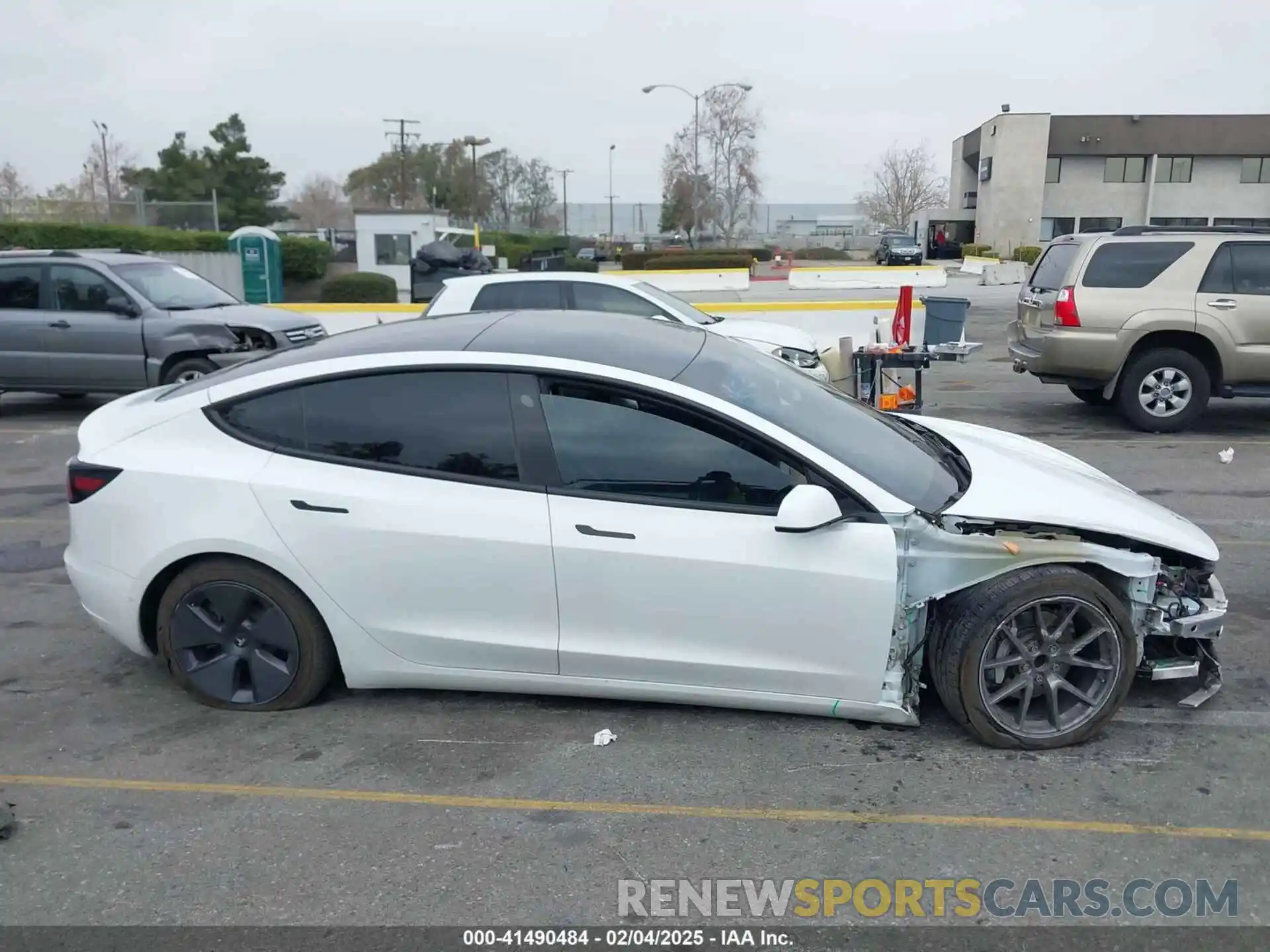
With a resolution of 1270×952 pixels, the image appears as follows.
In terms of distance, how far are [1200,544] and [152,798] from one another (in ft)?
13.1

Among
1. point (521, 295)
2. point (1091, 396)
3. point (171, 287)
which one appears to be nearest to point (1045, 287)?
point (1091, 396)

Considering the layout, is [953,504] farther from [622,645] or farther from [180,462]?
[180,462]

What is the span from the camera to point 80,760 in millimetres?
4008

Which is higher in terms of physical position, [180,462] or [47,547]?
[180,462]

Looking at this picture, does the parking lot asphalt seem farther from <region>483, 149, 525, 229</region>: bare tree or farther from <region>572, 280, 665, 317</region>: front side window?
<region>483, 149, 525, 229</region>: bare tree

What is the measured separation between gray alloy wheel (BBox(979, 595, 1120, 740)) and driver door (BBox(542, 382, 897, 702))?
1.39ft

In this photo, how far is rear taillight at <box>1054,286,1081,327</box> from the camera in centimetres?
1003

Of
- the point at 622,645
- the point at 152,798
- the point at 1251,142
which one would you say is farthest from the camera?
the point at 1251,142

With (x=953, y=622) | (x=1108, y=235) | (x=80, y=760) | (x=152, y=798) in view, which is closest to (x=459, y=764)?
(x=152, y=798)

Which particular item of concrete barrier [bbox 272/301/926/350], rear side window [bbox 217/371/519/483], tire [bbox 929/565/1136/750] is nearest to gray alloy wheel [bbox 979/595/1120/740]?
tire [bbox 929/565/1136/750]

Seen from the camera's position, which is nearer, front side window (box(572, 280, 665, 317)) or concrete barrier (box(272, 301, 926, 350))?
front side window (box(572, 280, 665, 317))

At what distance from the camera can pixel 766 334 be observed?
10.6m

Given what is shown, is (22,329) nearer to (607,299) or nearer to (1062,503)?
(607,299)

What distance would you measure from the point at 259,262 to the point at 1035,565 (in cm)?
2897
